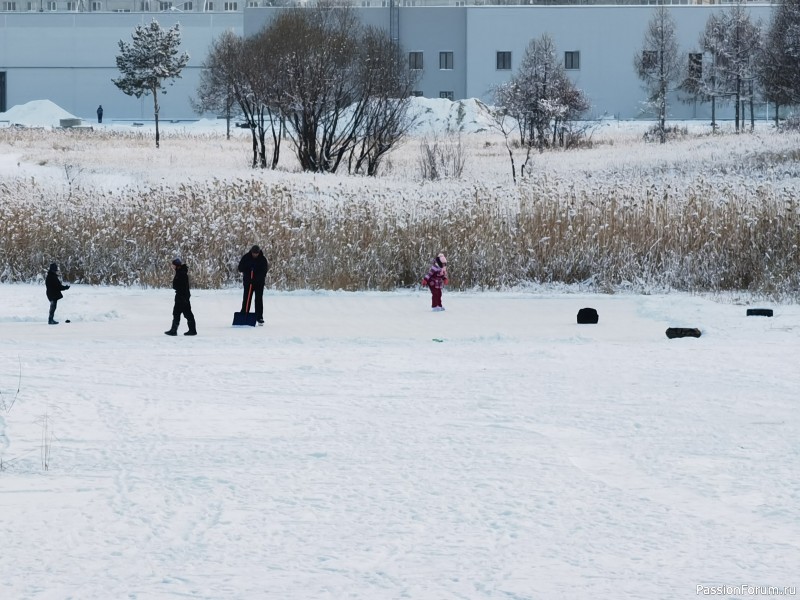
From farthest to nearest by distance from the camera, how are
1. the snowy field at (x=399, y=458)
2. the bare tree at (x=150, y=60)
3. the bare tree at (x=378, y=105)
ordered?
the bare tree at (x=150, y=60) → the bare tree at (x=378, y=105) → the snowy field at (x=399, y=458)

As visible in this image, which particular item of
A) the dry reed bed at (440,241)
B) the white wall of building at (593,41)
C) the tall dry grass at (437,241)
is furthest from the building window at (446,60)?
the dry reed bed at (440,241)

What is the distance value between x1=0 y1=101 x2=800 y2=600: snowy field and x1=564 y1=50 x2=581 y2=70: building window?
57305 mm

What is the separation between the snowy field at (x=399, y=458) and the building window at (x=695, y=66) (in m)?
52.5

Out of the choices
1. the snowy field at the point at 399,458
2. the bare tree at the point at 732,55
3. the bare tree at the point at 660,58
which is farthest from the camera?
the bare tree at the point at 660,58

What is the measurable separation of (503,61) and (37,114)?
86.6 ft

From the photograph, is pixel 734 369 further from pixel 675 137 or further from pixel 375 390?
pixel 675 137

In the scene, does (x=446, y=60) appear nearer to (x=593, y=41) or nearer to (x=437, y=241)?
(x=593, y=41)

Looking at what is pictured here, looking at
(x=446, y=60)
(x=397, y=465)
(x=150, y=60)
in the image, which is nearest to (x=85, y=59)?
(x=446, y=60)

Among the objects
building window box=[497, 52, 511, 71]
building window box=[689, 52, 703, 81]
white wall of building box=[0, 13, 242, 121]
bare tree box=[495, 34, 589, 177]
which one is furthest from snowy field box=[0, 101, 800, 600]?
white wall of building box=[0, 13, 242, 121]

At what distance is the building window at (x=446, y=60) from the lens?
2734 inches

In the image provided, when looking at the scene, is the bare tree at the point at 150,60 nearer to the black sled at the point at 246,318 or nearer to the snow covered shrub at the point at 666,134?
the snow covered shrub at the point at 666,134

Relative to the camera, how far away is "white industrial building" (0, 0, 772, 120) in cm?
6656

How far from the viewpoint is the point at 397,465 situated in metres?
5.73

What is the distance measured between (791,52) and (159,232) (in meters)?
27.0
